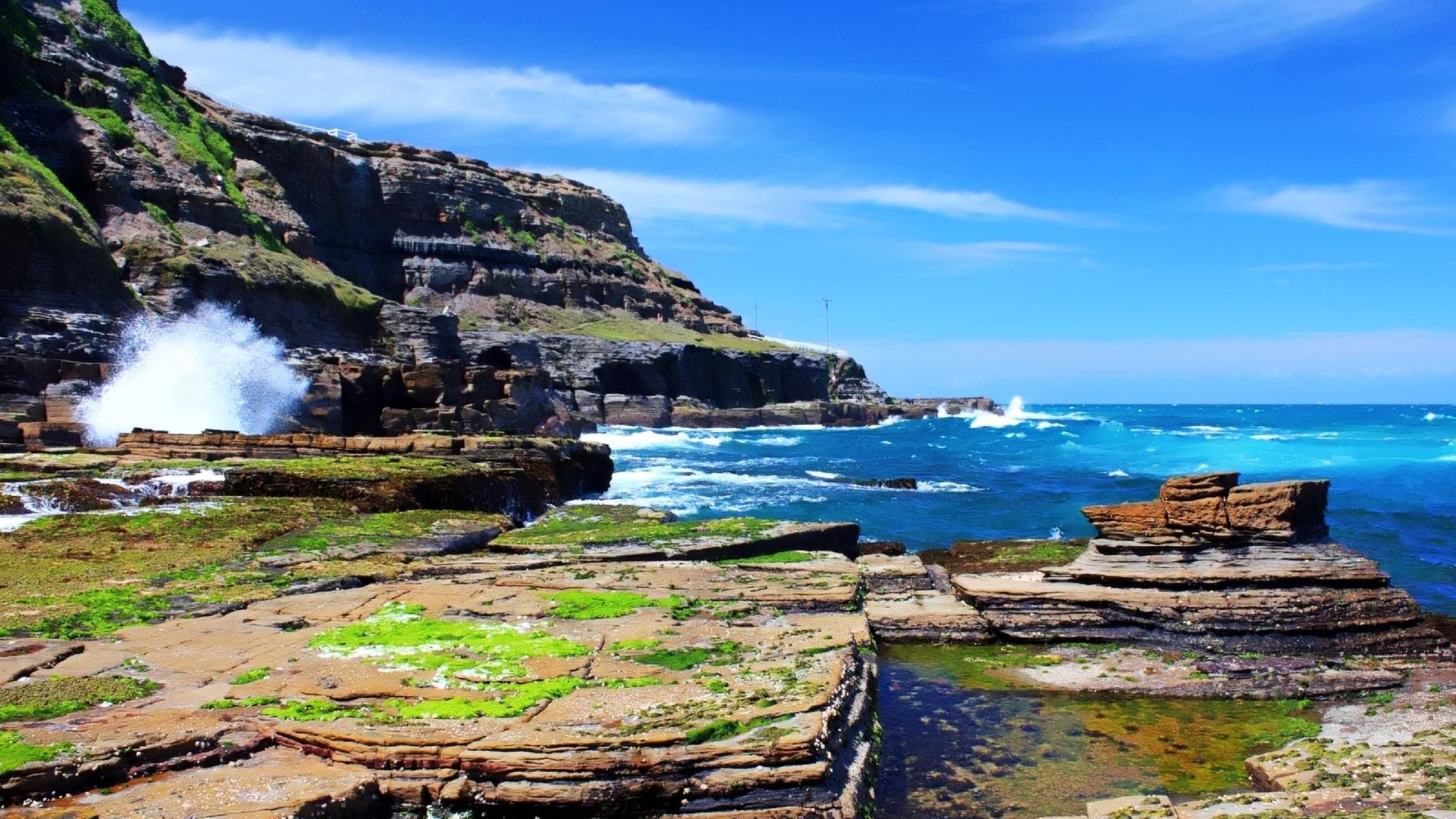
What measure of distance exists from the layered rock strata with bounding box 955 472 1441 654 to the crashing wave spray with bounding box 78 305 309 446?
27107 mm

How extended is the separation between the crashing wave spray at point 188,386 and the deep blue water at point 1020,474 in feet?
44.7

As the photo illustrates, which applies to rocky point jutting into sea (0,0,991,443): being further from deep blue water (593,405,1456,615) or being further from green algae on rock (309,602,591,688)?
green algae on rock (309,602,591,688)

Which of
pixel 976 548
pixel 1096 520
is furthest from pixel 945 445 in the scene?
pixel 1096 520

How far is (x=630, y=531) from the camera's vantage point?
17.7m

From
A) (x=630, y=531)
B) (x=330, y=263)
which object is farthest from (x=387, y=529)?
(x=330, y=263)

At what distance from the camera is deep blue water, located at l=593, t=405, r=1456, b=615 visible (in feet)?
90.9

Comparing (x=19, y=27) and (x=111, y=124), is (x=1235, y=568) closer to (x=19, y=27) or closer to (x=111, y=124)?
(x=111, y=124)

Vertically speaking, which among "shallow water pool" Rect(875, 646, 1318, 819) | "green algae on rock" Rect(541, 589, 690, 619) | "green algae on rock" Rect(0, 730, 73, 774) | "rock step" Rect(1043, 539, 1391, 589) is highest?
"rock step" Rect(1043, 539, 1391, 589)

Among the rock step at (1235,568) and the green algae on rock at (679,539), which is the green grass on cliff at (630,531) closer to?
the green algae on rock at (679,539)

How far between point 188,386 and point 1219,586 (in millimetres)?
34655

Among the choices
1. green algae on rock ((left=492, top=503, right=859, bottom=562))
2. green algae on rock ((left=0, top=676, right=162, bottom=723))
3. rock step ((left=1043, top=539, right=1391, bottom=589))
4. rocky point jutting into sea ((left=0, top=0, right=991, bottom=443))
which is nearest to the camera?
green algae on rock ((left=0, top=676, right=162, bottom=723))

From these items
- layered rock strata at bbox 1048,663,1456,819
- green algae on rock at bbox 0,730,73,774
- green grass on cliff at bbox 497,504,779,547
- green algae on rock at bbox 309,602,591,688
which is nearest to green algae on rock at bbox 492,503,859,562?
green grass on cliff at bbox 497,504,779,547

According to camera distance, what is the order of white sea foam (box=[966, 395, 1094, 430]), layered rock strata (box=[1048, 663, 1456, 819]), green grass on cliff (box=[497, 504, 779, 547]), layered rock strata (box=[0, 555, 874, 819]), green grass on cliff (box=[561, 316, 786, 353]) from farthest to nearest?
white sea foam (box=[966, 395, 1094, 430]) → green grass on cliff (box=[561, 316, 786, 353]) → green grass on cliff (box=[497, 504, 779, 547]) → layered rock strata (box=[1048, 663, 1456, 819]) → layered rock strata (box=[0, 555, 874, 819])

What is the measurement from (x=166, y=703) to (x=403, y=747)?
2.20 metres
